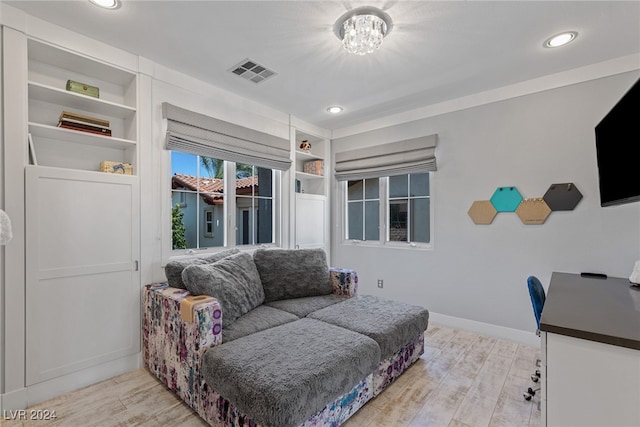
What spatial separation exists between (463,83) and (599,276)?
1950 mm

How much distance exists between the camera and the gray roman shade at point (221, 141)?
255 cm

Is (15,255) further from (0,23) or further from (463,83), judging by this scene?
(463,83)

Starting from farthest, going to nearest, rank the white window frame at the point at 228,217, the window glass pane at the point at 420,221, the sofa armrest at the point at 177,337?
the window glass pane at the point at 420,221
the white window frame at the point at 228,217
the sofa armrest at the point at 177,337

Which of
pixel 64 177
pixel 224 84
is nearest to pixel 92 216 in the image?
pixel 64 177

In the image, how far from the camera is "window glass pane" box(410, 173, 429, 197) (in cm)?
344

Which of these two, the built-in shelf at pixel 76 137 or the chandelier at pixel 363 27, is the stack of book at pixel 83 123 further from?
the chandelier at pixel 363 27

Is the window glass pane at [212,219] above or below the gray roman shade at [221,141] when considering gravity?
below

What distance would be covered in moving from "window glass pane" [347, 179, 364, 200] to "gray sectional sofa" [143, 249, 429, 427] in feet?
5.28

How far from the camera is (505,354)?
99.3 inches

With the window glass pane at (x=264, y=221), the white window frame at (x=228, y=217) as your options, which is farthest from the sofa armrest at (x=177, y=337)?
the window glass pane at (x=264, y=221)

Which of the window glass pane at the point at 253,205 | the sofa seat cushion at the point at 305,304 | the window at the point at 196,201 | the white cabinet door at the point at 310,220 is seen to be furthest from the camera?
the white cabinet door at the point at 310,220

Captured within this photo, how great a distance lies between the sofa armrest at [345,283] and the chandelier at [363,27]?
1.83 meters

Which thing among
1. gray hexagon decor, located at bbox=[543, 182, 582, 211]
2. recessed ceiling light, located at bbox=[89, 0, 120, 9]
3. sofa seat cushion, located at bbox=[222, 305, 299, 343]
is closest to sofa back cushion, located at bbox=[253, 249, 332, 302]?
sofa seat cushion, located at bbox=[222, 305, 299, 343]

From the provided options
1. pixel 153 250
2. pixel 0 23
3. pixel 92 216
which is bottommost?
pixel 153 250
